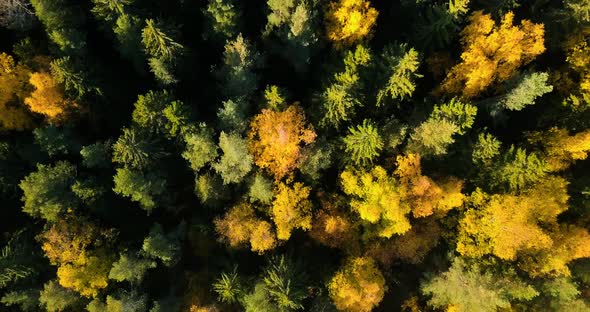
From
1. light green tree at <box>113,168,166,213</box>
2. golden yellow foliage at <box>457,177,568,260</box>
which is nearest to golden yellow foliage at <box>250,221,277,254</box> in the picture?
light green tree at <box>113,168,166,213</box>

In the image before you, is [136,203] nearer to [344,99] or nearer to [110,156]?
[110,156]

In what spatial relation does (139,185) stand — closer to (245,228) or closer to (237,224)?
(237,224)

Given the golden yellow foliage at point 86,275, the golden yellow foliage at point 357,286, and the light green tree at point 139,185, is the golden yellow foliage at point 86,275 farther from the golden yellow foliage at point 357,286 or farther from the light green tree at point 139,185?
the golden yellow foliage at point 357,286

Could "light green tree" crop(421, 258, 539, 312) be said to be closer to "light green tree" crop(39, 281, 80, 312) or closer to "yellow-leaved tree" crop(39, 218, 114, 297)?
"yellow-leaved tree" crop(39, 218, 114, 297)

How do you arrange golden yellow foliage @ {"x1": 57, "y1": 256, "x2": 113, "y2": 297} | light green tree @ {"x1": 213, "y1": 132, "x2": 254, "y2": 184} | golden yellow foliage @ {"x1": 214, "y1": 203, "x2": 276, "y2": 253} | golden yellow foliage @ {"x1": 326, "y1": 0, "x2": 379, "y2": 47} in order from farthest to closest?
1. golden yellow foliage @ {"x1": 214, "y1": 203, "x2": 276, "y2": 253}
2. golden yellow foliage @ {"x1": 326, "y1": 0, "x2": 379, "y2": 47}
3. light green tree @ {"x1": 213, "y1": 132, "x2": 254, "y2": 184}
4. golden yellow foliage @ {"x1": 57, "y1": 256, "x2": 113, "y2": 297}

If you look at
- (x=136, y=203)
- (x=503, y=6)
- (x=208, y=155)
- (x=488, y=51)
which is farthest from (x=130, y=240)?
(x=503, y=6)

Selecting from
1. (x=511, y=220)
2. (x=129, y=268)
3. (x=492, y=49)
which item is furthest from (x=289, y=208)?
(x=492, y=49)
